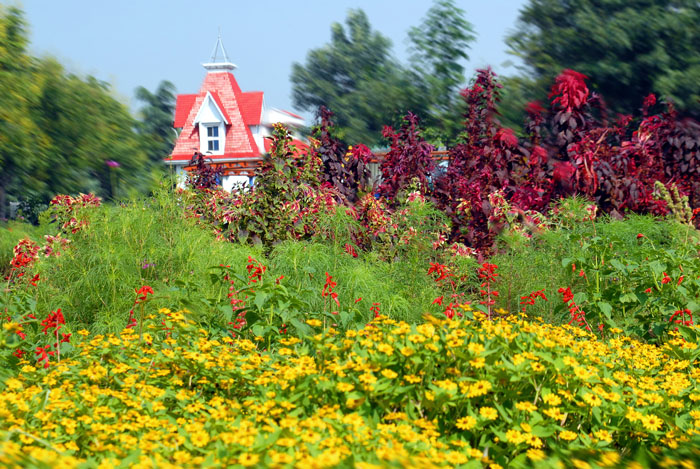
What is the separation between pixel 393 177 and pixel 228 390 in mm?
6636

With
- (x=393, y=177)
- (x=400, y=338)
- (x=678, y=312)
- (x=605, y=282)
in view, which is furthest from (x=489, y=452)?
(x=393, y=177)

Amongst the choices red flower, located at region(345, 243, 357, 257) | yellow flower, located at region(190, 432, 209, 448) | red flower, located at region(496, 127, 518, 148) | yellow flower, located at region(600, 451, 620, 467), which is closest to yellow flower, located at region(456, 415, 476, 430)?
yellow flower, located at region(600, 451, 620, 467)

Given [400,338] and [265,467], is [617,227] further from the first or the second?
[265,467]

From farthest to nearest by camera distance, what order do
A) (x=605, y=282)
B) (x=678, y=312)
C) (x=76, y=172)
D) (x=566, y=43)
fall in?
(x=566, y=43)
(x=76, y=172)
(x=605, y=282)
(x=678, y=312)

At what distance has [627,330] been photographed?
4.71 metres

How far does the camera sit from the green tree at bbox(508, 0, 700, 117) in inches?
642

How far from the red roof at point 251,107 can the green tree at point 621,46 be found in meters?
11.7

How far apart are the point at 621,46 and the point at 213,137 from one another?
1584cm

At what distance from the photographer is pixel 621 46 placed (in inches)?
669

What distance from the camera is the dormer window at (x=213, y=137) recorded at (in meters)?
27.3

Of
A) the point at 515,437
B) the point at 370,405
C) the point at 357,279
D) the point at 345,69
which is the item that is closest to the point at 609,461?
the point at 515,437

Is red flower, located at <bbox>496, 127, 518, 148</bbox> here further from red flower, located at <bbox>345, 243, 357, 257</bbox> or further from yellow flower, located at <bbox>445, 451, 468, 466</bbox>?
yellow flower, located at <bbox>445, 451, 468, 466</bbox>

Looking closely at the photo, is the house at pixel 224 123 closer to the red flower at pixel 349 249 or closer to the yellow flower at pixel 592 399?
the red flower at pixel 349 249

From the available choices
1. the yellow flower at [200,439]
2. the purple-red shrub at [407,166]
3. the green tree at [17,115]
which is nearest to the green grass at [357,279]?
the green tree at [17,115]
